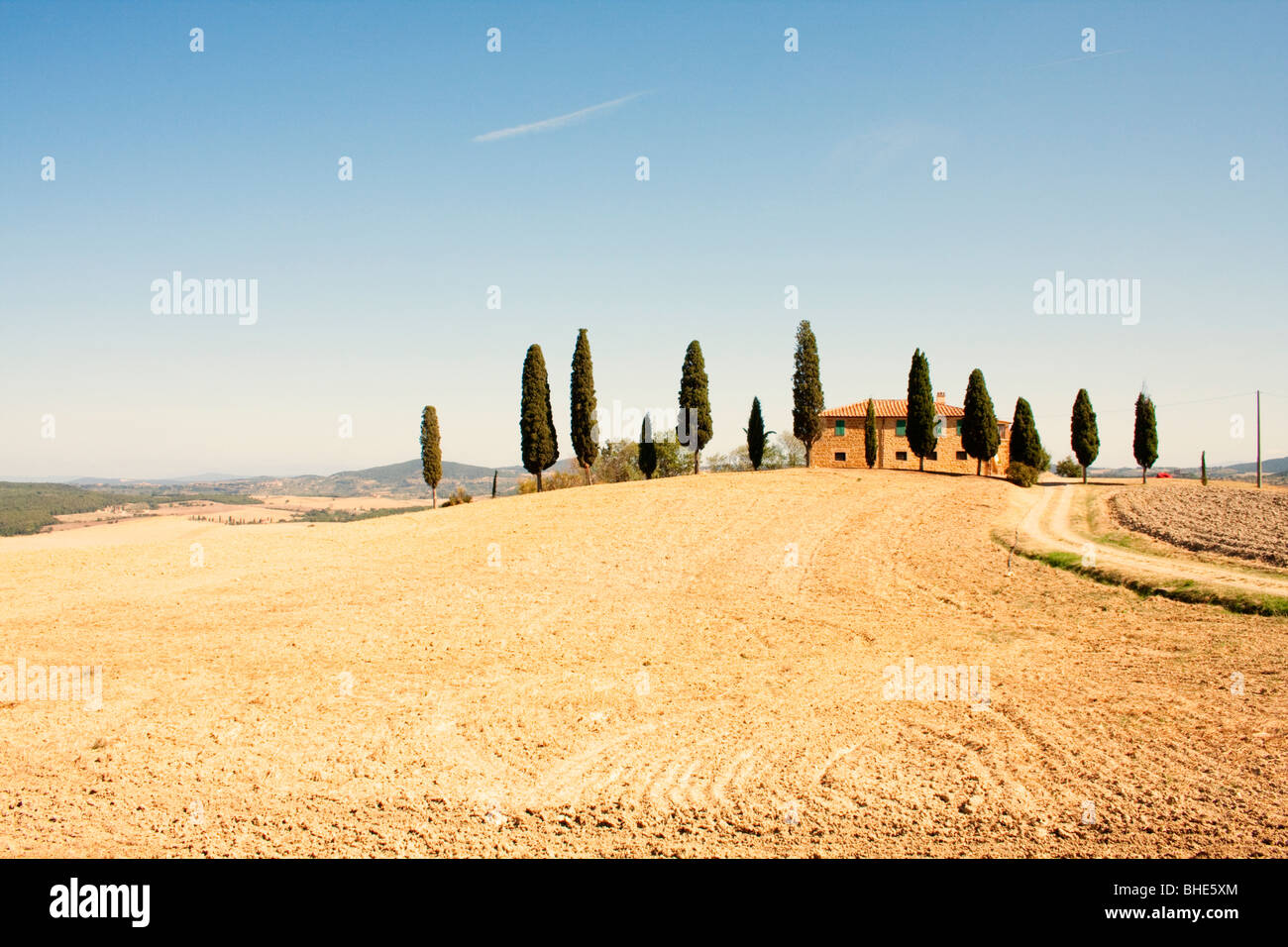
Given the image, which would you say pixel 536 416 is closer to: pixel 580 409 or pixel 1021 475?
pixel 580 409

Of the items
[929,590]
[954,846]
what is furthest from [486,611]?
[954,846]

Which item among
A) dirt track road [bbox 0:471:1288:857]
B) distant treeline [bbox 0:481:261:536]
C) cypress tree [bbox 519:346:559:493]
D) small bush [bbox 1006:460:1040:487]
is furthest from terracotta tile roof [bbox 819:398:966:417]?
distant treeline [bbox 0:481:261:536]

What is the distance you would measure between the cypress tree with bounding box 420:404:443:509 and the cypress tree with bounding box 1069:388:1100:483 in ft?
181

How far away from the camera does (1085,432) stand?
64.4 meters

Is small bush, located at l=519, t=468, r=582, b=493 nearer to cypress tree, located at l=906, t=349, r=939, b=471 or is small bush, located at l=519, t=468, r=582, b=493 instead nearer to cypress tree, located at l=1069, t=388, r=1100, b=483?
cypress tree, located at l=906, t=349, r=939, b=471

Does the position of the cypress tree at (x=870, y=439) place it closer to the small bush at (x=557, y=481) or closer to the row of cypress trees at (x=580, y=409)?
the row of cypress trees at (x=580, y=409)

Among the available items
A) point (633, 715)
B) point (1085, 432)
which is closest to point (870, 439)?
point (1085, 432)

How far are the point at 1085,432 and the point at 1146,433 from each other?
4.50 metres

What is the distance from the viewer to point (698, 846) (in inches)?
302

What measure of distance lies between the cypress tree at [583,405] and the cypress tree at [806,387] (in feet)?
55.8

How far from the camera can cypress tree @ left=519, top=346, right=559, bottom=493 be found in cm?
5225

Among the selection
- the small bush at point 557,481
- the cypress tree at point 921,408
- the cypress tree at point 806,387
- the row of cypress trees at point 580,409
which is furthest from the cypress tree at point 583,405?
the cypress tree at point 921,408
